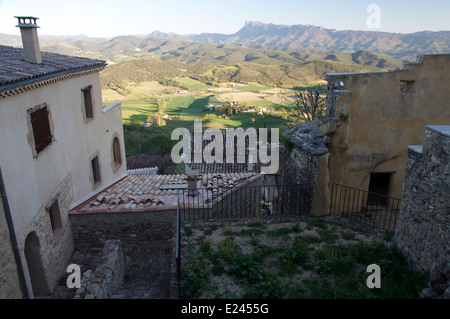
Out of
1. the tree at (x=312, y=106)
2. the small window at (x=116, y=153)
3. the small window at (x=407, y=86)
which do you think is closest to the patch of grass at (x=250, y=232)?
the small window at (x=407, y=86)

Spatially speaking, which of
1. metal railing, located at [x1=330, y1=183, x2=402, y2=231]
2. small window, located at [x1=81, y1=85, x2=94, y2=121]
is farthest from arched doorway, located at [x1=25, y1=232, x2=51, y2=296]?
metal railing, located at [x1=330, y1=183, x2=402, y2=231]

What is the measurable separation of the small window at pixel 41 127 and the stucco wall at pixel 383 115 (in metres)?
9.18

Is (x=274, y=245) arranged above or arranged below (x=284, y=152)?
below

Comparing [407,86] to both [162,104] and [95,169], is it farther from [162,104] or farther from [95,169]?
[162,104]

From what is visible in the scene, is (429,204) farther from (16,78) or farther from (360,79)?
(16,78)

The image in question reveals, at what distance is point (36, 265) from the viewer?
7852mm

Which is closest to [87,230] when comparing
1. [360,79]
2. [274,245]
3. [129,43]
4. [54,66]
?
[54,66]

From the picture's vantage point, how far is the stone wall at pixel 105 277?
6.66 metres

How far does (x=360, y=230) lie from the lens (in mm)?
8953

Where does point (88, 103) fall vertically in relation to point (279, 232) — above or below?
above

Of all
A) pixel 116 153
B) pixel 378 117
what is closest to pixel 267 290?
pixel 378 117

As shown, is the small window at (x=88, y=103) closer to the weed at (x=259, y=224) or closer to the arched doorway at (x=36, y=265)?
the arched doorway at (x=36, y=265)

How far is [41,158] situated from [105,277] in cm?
342
